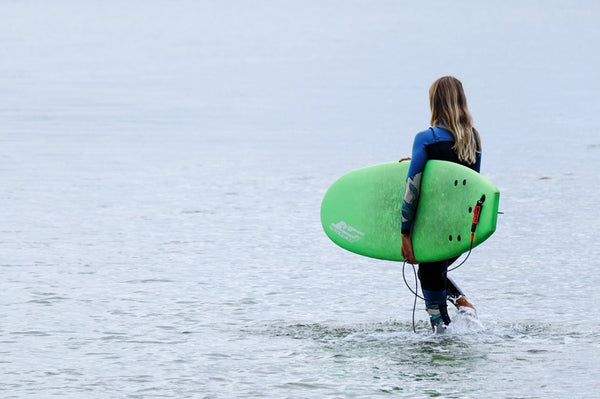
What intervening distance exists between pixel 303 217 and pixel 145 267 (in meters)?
2.66

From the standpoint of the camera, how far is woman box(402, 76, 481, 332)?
7422 millimetres

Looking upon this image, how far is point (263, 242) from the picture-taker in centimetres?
1111

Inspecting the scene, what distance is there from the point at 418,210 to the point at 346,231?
68 cm

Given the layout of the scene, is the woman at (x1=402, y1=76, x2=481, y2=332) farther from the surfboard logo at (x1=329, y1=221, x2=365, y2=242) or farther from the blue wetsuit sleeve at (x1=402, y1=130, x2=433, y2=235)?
the surfboard logo at (x1=329, y1=221, x2=365, y2=242)

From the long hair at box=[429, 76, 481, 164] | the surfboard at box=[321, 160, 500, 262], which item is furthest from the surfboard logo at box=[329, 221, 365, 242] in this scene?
the long hair at box=[429, 76, 481, 164]

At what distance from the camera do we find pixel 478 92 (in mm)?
24766

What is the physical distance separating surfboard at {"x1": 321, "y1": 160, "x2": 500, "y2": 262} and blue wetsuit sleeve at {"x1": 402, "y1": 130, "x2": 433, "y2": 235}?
3.1 inches

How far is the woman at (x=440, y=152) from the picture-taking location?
742 centimetres

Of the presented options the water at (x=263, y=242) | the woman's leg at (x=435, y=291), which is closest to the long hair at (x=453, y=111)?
the woman's leg at (x=435, y=291)

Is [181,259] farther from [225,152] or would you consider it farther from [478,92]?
[478,92]

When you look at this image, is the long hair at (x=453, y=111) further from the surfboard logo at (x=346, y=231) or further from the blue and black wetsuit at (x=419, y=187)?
the surfboard logo at (x=346, y=231)

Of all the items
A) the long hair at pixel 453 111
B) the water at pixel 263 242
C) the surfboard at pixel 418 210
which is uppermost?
the long hair at pixel 453 111

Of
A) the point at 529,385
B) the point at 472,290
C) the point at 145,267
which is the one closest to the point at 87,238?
the point at 145,267

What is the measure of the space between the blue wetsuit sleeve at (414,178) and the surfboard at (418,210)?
0.08 m
